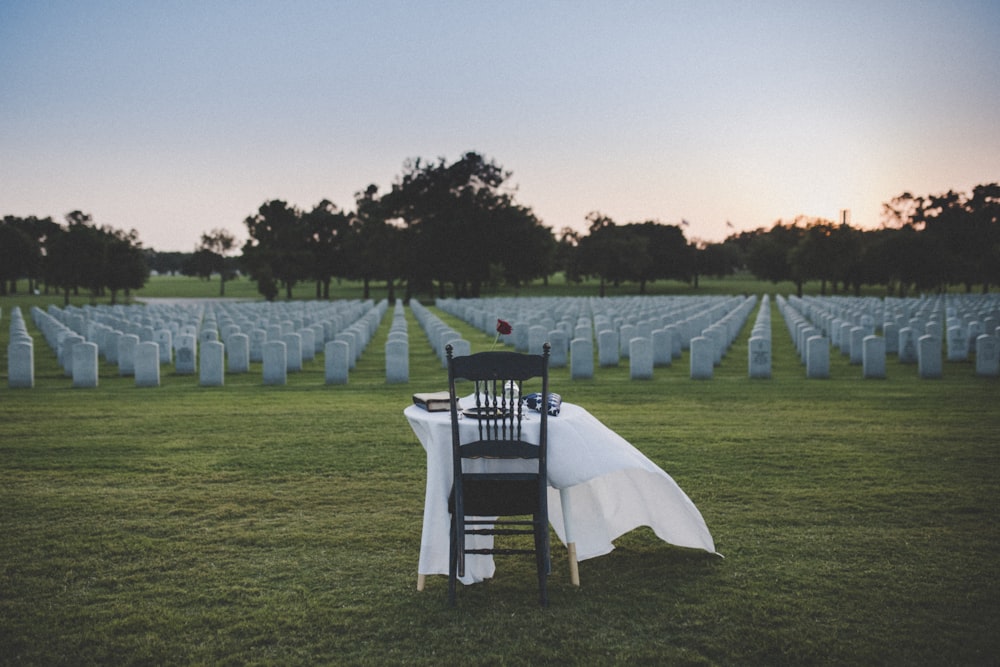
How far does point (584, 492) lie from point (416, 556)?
4.17 ft

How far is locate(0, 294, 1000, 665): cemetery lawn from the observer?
4383mm

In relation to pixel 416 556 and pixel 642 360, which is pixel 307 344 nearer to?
pixel 642 360

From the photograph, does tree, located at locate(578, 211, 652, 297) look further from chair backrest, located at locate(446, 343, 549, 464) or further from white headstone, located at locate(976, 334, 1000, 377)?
chair backrest, located at locate(446, 343, 549, 464)

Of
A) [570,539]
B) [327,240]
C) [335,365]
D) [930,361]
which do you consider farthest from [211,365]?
[327,240]

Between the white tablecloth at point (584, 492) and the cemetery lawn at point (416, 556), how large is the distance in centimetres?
23

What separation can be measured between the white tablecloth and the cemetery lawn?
0.23 m

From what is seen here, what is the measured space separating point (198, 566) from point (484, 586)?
1.98m

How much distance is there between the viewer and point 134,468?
8516mm

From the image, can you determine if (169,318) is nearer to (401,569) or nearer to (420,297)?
(401,569)

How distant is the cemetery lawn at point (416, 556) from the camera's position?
438 centimetres

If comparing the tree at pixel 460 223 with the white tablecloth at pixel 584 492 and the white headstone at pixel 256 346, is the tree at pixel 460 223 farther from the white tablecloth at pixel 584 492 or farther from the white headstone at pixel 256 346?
the white tablecloth at pixel 584 492

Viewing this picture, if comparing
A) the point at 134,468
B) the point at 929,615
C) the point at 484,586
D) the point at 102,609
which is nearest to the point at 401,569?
the point at 484,586

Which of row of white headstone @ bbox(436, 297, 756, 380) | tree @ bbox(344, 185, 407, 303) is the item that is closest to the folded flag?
row of white headstone @ bbox(436, 297, 756, 380)

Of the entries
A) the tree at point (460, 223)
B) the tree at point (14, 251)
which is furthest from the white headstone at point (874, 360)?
the tree at point (14, 251)
